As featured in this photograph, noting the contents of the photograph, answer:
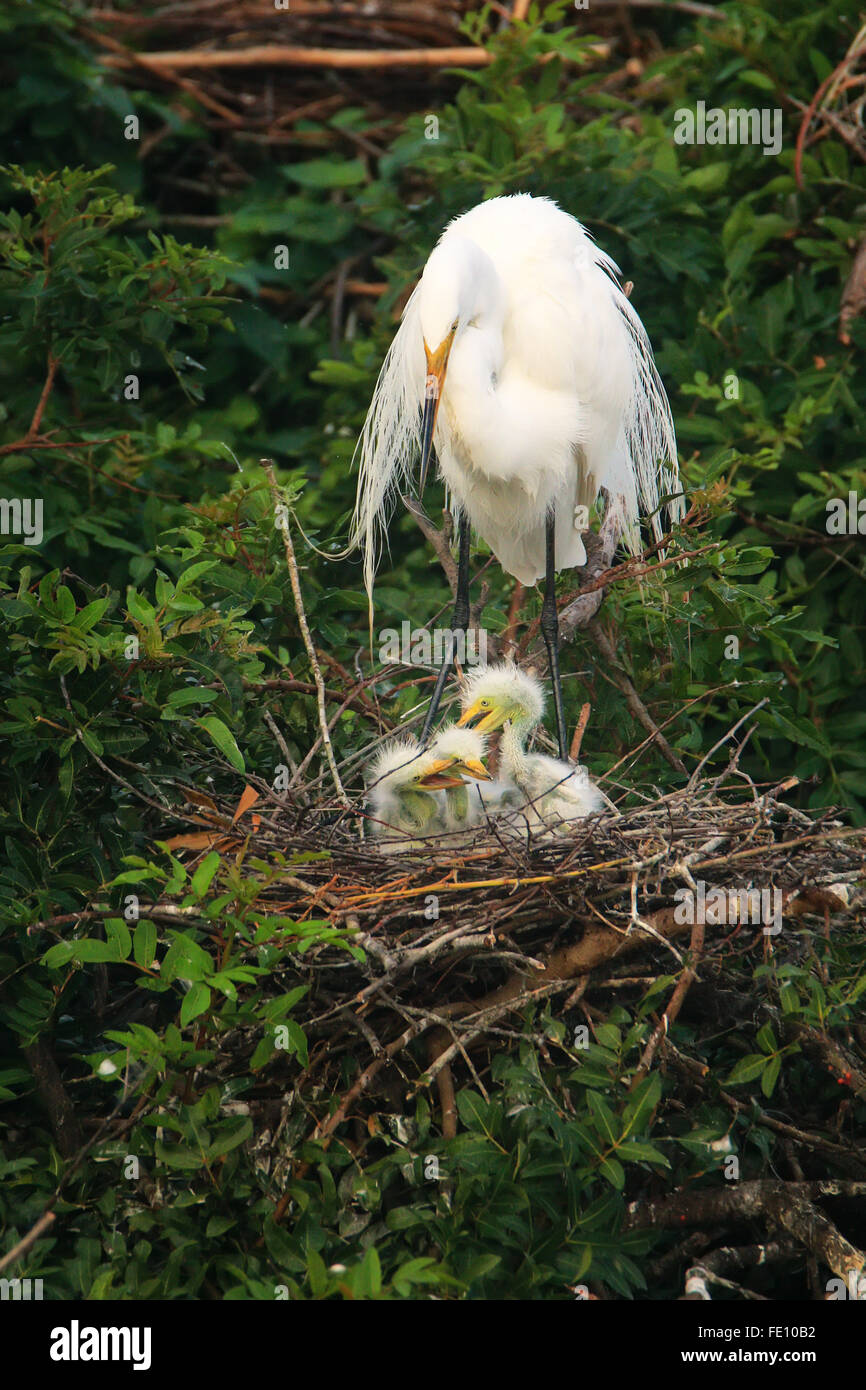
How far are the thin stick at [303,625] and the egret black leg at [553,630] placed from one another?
1.36 ft

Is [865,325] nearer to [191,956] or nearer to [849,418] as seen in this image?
[849,418]

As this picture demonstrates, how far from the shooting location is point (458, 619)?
3043mm

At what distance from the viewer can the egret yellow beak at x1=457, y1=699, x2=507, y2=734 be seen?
2.71 m

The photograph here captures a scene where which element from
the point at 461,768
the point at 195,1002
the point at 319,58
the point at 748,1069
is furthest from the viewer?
the point at 319,58

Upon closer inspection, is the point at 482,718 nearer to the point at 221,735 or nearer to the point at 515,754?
the point at 515,754

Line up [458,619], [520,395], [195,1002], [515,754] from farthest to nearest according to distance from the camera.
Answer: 1. [458,619]
2. [520,395]
3. [515,754]
4. [195,1002]

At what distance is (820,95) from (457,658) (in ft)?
6.35

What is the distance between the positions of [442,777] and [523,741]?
206 mm

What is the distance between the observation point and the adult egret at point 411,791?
259 centimetres

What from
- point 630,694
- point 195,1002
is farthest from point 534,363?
point 195,1002

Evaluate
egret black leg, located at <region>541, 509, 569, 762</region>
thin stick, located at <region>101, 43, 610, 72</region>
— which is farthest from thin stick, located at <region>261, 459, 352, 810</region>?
thin stick, located at <region>101, 43, 610, 72</region>

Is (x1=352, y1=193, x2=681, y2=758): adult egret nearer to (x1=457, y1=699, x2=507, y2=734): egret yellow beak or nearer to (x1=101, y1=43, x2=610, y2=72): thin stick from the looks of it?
(x1=457, y1=699, x2=507, y2=734): egret yellow beak

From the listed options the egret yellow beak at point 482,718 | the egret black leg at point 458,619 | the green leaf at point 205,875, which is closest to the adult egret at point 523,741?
the egret yellow beak at point 482,718

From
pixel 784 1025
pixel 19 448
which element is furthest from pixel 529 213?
pixel 784 1025
